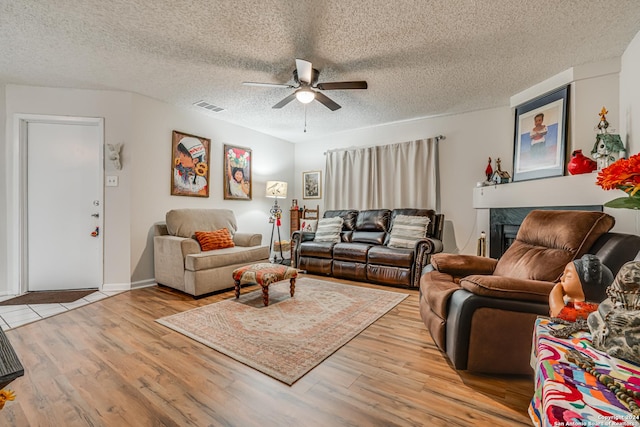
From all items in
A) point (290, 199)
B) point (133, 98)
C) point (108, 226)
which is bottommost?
point (108, 226)

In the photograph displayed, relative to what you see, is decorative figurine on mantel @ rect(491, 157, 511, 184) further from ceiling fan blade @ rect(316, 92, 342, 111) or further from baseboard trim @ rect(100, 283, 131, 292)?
baseboard trim @ rect(100, 283, 131, 292)

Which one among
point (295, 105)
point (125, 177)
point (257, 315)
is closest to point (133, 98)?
point (125, 177)

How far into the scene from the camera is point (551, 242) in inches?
73.3

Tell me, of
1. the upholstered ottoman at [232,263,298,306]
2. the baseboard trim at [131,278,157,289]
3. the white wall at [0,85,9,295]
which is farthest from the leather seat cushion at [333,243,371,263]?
the white wall at [0,85,9,295]

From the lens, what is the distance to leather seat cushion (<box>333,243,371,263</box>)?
3977 mm

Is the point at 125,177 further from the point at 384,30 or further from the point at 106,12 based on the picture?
the point at 384,30

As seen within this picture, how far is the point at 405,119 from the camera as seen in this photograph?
4641 millimetres

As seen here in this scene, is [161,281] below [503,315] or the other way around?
below

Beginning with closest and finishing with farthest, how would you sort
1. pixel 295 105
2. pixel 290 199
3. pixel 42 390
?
pixel 42 390 < pixel 295 105 < pixel 290 199

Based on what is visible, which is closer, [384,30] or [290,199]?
[384,30]

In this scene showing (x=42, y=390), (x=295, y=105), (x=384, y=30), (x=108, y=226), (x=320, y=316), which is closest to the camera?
(x=42, y=390)

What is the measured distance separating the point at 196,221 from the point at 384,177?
3.14 metres

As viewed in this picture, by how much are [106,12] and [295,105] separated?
223 cm

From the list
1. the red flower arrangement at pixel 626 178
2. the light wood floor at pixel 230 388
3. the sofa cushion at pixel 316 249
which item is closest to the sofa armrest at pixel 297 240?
the sofa cushion at pixel 316 249
